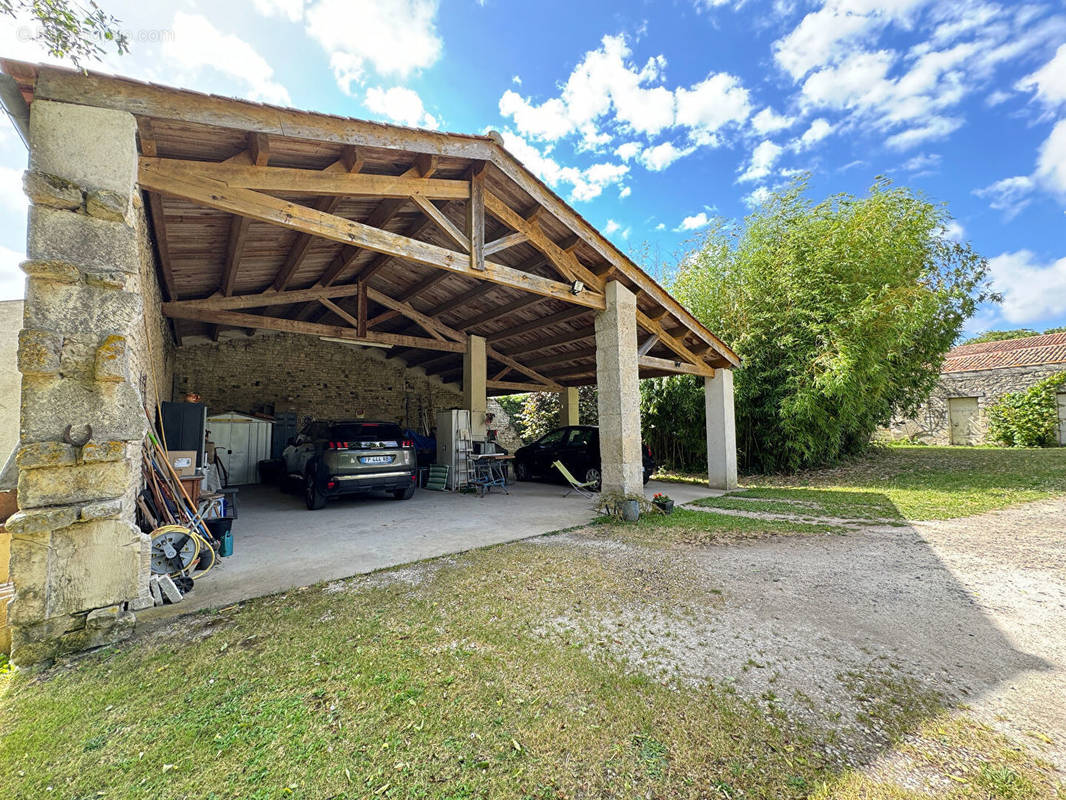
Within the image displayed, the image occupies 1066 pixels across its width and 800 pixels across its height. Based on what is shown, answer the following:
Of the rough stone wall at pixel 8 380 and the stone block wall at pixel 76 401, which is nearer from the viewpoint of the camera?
the stone block wall at pixel 76 401

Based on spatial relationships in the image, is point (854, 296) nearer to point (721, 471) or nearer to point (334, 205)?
point (721, 471)

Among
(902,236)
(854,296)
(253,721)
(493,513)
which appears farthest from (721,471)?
(253,721)

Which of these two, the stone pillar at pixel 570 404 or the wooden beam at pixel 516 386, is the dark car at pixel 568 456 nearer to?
the wooden beam at pixel 516 386

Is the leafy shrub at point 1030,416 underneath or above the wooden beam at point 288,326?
underneath

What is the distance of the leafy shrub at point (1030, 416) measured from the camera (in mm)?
13164

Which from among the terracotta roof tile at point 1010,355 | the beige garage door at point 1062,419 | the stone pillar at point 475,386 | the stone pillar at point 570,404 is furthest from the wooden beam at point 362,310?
the beige garage door at point 1062,419

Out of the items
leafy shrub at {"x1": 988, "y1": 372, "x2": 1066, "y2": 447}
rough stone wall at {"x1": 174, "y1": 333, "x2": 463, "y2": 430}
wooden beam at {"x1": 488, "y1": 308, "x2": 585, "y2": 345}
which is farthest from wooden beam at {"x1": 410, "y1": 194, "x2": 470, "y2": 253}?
leafy shrub at {"x1": 988, "y1": 372, "x2": 1066, "y2": 447}

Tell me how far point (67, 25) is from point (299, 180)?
164cm

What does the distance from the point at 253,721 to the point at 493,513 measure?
14.0 feet

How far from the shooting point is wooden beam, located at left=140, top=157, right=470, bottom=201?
3199 mm

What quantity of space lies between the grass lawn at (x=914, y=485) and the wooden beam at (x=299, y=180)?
5.94 metres

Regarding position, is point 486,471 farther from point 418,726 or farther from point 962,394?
point 962,394

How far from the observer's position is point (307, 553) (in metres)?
3.88

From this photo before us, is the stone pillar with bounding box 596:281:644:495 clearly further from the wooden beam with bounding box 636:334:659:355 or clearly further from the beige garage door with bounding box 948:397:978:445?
the beige garage door with bounding box 948:397:978:445
